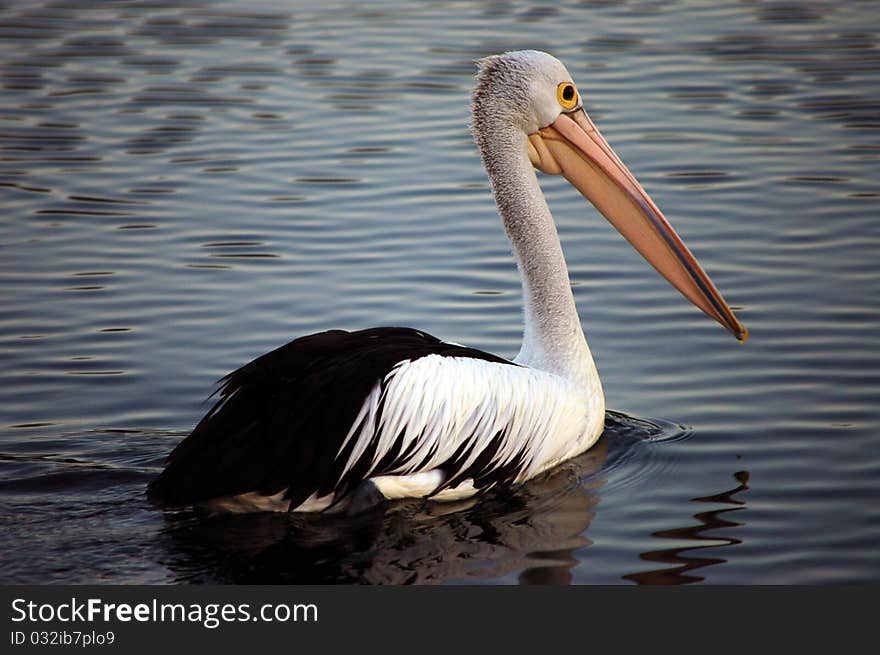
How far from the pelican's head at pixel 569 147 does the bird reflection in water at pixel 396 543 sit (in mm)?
1111

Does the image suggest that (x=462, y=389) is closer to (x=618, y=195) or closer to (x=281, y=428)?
(x=281, y=428)

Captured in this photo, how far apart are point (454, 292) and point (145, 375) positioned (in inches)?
62.4

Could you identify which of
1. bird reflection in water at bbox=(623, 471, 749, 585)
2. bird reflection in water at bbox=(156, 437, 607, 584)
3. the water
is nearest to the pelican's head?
the water

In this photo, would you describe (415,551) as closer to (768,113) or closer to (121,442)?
(121,442)

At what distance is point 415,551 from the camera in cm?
421

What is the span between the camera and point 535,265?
521cm

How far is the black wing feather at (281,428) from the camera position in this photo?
13.7ft

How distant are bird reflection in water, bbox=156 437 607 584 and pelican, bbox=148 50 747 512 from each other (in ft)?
0.25

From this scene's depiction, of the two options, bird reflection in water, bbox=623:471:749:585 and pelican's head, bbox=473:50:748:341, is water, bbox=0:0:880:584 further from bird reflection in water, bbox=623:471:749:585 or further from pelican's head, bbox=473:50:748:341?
pelican's head, bbox=473:50:748:341

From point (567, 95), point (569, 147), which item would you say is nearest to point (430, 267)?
point (569, 147)

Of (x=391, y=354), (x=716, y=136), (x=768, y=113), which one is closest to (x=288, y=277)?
(x=391, y=354)

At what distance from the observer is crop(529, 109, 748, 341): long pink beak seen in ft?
17.6

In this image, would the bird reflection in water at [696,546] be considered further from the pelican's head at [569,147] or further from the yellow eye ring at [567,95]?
the yellow eye ring at [567,95]

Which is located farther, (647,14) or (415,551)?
(647,14)
